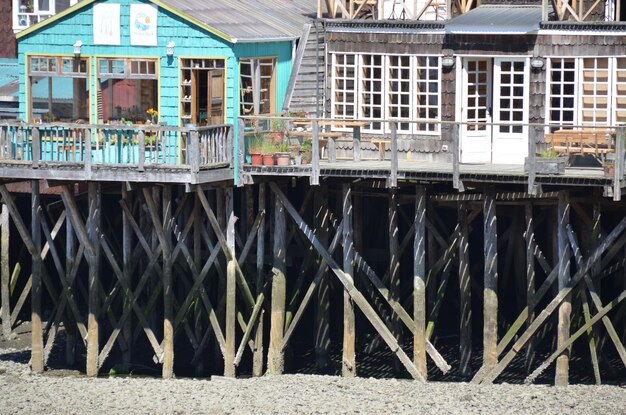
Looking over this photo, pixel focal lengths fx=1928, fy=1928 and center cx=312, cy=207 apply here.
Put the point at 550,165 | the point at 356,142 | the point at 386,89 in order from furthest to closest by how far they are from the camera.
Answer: the point at 386,89, the point at 356,142, the point at 550,165

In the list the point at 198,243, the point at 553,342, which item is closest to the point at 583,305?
the point at 553,342

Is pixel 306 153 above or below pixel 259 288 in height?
above

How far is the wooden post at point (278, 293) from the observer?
3853cm

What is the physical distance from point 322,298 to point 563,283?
18.3 feet

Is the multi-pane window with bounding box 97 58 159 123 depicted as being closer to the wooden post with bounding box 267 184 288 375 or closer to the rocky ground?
the wooden post with bounding box 267 184 288 375

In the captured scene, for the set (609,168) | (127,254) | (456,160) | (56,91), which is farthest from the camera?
(127,254)

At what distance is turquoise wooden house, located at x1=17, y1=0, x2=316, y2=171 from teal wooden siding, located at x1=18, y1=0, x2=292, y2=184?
2 centimetres

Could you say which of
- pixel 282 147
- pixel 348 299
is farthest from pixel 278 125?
pixel 348 299

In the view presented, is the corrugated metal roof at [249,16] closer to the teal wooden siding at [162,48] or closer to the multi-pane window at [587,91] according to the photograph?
the teal wooden siding at [162,48]

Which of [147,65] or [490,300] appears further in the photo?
[147,65]

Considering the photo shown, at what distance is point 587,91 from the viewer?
38031mm

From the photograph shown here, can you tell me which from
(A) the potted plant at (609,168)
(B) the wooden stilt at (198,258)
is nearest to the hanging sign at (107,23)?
(B) the wooden stilt at (198,258)

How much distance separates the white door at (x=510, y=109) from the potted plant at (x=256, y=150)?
4.68 metres

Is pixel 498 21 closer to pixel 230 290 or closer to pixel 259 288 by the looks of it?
pixel 259 288
